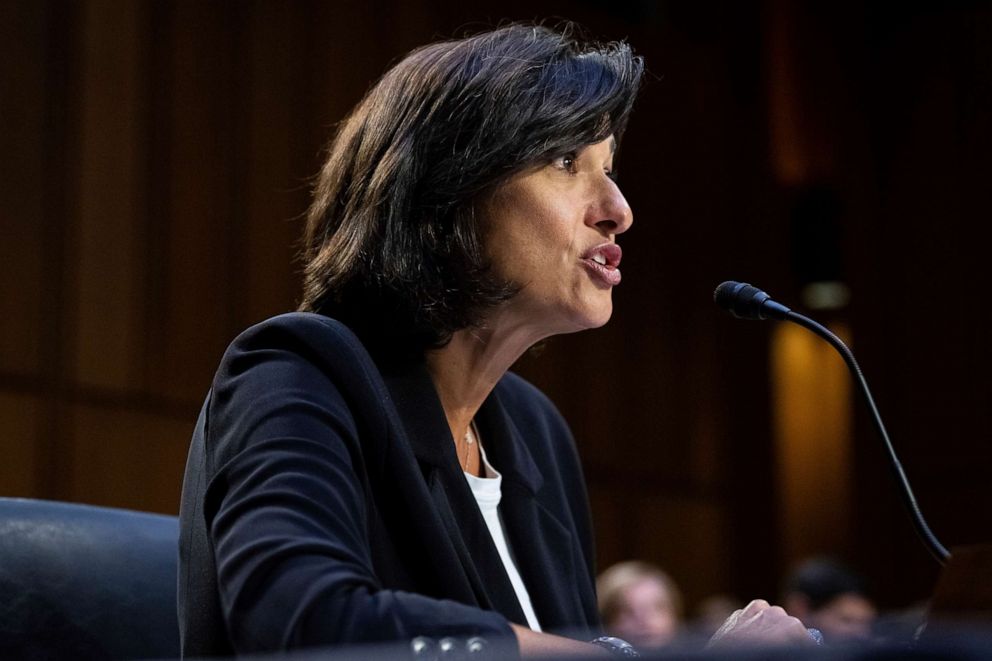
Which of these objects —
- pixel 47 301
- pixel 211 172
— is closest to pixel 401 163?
pixel 47 301

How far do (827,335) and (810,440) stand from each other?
6.33 meters

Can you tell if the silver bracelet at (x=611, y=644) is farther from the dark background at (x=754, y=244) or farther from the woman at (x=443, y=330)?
the dark background at (x=754, y=244)

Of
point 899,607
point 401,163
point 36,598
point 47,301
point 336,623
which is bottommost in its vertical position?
point 899,607

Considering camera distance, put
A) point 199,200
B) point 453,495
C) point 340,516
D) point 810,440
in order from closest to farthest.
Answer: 1. point 340,516
2. point 453,495
3. point 199,200
4. point 810,440

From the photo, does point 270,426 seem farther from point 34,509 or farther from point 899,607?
point 899,607

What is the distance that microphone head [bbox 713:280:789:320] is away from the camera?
71.0 inches

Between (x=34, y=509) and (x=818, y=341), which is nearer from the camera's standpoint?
(x=34, y=509)

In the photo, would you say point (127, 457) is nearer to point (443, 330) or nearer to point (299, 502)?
point (443, 330)

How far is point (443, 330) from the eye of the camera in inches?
73.0

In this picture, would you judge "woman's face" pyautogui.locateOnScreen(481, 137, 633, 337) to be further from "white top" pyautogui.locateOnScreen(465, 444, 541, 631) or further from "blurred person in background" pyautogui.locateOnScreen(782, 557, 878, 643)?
"blurred person in background" pyautogui.locateOnScreen(782, 557, 878, 643)

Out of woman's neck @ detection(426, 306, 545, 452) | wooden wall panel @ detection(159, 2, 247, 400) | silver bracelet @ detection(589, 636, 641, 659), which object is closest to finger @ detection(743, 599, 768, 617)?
silver bracelet @ detection(589, 636, 641, 659)

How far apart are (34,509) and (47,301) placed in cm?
342

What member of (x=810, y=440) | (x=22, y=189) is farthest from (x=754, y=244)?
(x=22, y=189)

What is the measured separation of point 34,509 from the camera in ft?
5.29
